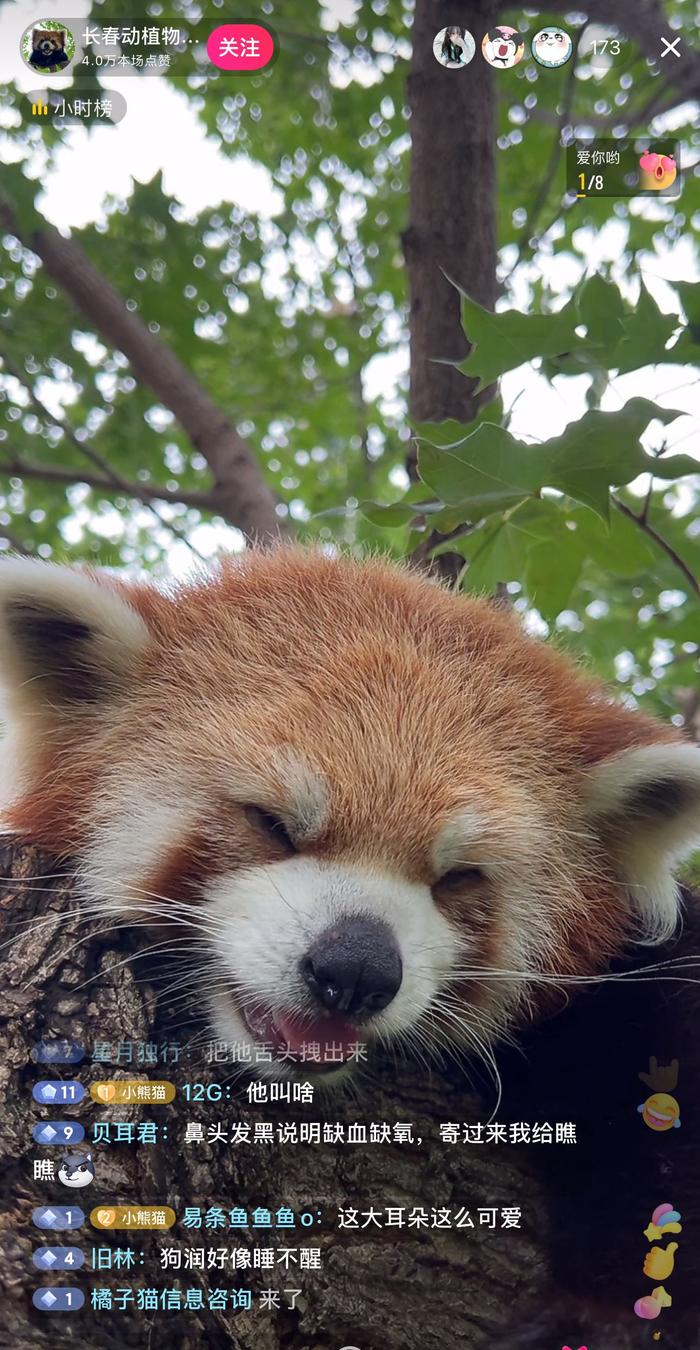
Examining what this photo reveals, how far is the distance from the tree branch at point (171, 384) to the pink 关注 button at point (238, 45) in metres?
0.77

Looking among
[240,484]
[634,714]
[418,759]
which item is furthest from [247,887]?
[240,484]

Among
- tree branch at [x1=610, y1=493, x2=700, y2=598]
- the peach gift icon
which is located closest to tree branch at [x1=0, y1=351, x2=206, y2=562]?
tree branch at [x1=610, y1=493, x2=700, y2=598]

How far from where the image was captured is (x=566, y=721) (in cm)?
158

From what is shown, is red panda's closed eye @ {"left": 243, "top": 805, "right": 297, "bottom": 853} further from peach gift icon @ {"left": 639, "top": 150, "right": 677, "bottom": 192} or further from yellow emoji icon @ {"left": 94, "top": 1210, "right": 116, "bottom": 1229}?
peach gift icon @ {"left": 639, "top": 150, "right": 677, "bottom": 192}

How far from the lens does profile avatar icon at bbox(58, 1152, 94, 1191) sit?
A: 45.8 inches

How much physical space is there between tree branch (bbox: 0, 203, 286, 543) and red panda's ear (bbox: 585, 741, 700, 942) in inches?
51.1

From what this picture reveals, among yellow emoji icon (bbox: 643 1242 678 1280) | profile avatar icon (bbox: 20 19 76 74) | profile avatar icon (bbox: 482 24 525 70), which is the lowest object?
yellow emoji icon (bbox: 643 1242 678 1280)

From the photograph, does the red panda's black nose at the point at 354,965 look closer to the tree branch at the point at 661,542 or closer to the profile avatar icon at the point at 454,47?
the tree branch at the point at 661,542

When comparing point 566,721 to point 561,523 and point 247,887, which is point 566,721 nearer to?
point 561,523

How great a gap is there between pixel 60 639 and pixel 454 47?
1455 millimetres

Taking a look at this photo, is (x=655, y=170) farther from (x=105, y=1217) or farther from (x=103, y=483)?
(x=105, y=1217)

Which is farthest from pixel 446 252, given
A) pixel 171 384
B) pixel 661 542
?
pixel 661 542

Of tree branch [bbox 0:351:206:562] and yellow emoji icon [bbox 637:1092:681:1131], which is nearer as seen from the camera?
yellow emoji icon [bbox 637:1092:681:1131]

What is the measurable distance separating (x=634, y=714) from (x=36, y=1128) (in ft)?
3.68
